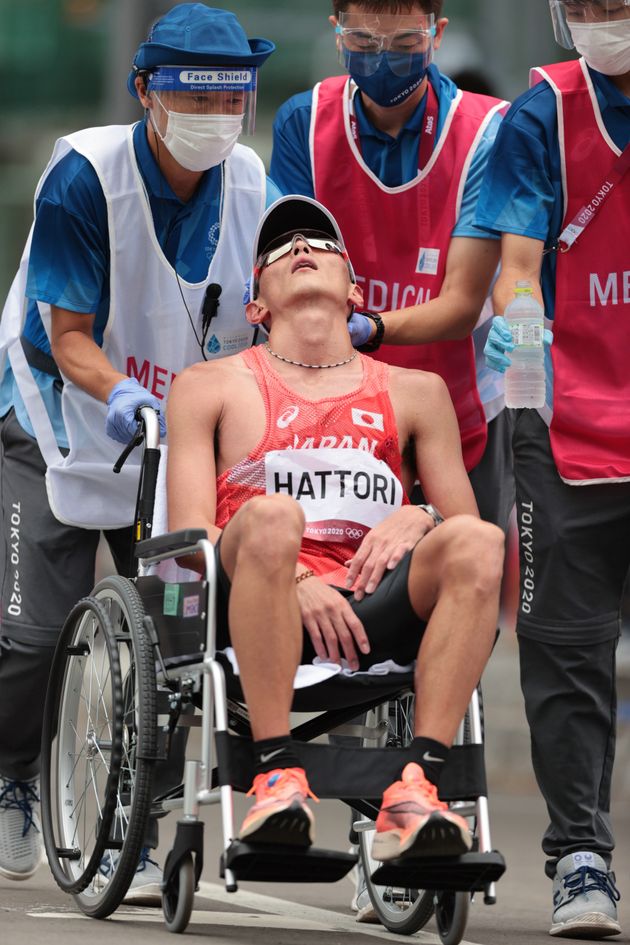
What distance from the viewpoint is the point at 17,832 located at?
20.3 feet

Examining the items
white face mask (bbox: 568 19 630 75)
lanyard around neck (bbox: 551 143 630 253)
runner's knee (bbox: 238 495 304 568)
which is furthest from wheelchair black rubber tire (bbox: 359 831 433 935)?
white face mask (bbox: 568 19 630 75)

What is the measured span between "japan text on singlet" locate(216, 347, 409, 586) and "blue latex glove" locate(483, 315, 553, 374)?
31cm

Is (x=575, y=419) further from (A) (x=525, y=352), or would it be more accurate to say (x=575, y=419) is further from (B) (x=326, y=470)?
(B) (x=326, y=470)

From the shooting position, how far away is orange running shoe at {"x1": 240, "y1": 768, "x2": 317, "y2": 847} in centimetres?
451

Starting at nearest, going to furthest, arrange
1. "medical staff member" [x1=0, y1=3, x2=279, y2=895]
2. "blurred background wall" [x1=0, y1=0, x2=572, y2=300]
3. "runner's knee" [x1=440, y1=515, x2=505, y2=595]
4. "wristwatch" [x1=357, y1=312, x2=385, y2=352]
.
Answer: "runner's knee" [x1=440, y1=515, x2=505, y2=595] → "wristwatch" [x1=357, y1=312, x2=385, y2=352] → "medical staff member" [x1=0, y1=3, x2=279, y2=895] → "blurred background wall" [x1=0, y1=0, x2=572, y2=300]

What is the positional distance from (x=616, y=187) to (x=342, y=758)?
1.80m

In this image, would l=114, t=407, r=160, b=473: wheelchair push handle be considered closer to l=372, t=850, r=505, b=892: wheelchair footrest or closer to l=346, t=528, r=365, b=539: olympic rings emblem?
l=346, t=528, r=365, b=539: olympic rings emblem

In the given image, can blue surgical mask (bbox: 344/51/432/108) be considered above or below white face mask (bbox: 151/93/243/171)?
above

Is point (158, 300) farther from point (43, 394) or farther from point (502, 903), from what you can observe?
point (502, 903)

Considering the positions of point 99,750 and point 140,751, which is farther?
point 99,750

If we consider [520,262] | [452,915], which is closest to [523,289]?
[520,262]

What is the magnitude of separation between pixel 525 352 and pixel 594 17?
2.98 feet

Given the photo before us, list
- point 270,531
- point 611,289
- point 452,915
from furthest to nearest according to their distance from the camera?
1. point 611,289
2. point 452,915
3. point 270,531

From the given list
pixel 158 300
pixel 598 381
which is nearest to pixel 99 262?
pixel 158 300
